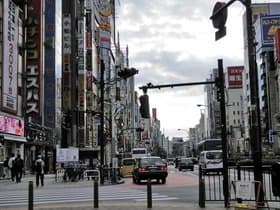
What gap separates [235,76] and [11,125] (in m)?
143

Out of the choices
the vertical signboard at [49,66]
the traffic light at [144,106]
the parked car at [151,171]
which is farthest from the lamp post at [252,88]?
the vertical signboard at [49,66]

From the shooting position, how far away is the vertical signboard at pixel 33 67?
49.9 m

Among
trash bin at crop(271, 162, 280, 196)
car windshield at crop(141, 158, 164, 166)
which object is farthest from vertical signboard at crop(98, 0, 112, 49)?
trash bin at crop(271, 162, 280, 196)

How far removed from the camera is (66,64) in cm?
7356

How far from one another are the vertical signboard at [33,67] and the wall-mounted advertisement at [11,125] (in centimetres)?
186

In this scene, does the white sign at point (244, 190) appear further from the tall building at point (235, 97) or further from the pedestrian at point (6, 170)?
the tall building at point (235, 97)

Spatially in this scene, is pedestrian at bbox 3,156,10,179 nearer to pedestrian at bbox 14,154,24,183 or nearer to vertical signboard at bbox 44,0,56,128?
pedestrian at bbox 14,154,24,183

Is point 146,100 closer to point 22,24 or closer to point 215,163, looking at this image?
point 215,163

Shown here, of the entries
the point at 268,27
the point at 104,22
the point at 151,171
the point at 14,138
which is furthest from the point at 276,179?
the point at 268,27

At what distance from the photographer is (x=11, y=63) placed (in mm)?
44906

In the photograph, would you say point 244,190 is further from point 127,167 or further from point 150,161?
point 127,167

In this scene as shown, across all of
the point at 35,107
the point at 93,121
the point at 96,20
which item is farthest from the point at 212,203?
the point at 96,20

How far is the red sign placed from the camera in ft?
592

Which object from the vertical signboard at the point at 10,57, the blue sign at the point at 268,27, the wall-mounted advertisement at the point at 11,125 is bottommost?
the wall-mounted advertisement at the point at 11,125
